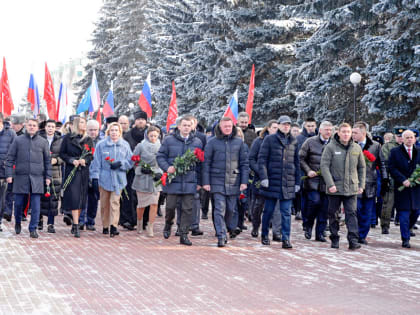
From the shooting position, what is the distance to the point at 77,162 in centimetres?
1170

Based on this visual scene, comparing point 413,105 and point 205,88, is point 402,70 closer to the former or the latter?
point 413,105

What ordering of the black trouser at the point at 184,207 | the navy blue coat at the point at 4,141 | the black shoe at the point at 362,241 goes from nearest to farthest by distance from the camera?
the black trouser at the point at 184,207, the black shoe at the point at 362,241, the navy blue coat at the point at 4,141

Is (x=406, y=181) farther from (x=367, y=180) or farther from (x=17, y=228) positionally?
(x=17, y=228)

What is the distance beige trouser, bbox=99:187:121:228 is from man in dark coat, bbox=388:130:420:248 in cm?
493

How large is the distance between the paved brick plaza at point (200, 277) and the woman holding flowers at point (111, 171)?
58 centimetres

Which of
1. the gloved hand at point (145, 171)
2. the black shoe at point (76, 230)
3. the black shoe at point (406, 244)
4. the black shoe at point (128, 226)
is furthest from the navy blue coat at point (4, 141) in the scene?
the black shoe at point (406, 244)

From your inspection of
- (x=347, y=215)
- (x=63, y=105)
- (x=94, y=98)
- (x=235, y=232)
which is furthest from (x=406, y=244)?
(x=63, y=105)

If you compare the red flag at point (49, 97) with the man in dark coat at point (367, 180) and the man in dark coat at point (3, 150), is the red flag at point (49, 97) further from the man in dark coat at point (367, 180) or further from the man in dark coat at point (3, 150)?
the man in dark coat at point (367, 180)

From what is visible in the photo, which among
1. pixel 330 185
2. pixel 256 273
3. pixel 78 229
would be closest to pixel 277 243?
pixel 330 185

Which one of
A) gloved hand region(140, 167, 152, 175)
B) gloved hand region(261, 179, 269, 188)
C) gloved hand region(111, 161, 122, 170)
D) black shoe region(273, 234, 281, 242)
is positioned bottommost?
black shoe region(273, 234, 281, 242)

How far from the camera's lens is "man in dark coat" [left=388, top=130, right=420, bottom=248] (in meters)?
11.2

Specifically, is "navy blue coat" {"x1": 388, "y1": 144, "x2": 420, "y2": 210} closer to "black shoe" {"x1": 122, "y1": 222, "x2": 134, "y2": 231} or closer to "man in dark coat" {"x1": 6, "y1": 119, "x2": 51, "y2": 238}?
"black shoe" {"x1": 122, "y1": 222, "x2": 134, "y2": 231}

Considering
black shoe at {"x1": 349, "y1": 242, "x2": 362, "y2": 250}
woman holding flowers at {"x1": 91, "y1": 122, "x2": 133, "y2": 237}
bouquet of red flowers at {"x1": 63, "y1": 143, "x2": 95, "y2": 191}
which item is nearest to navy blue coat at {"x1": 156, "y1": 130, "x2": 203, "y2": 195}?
woman holding flowers at {"x1": 91, "y1": 122, "x2": 133, "y2": 237}

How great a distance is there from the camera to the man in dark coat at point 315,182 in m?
11.6
